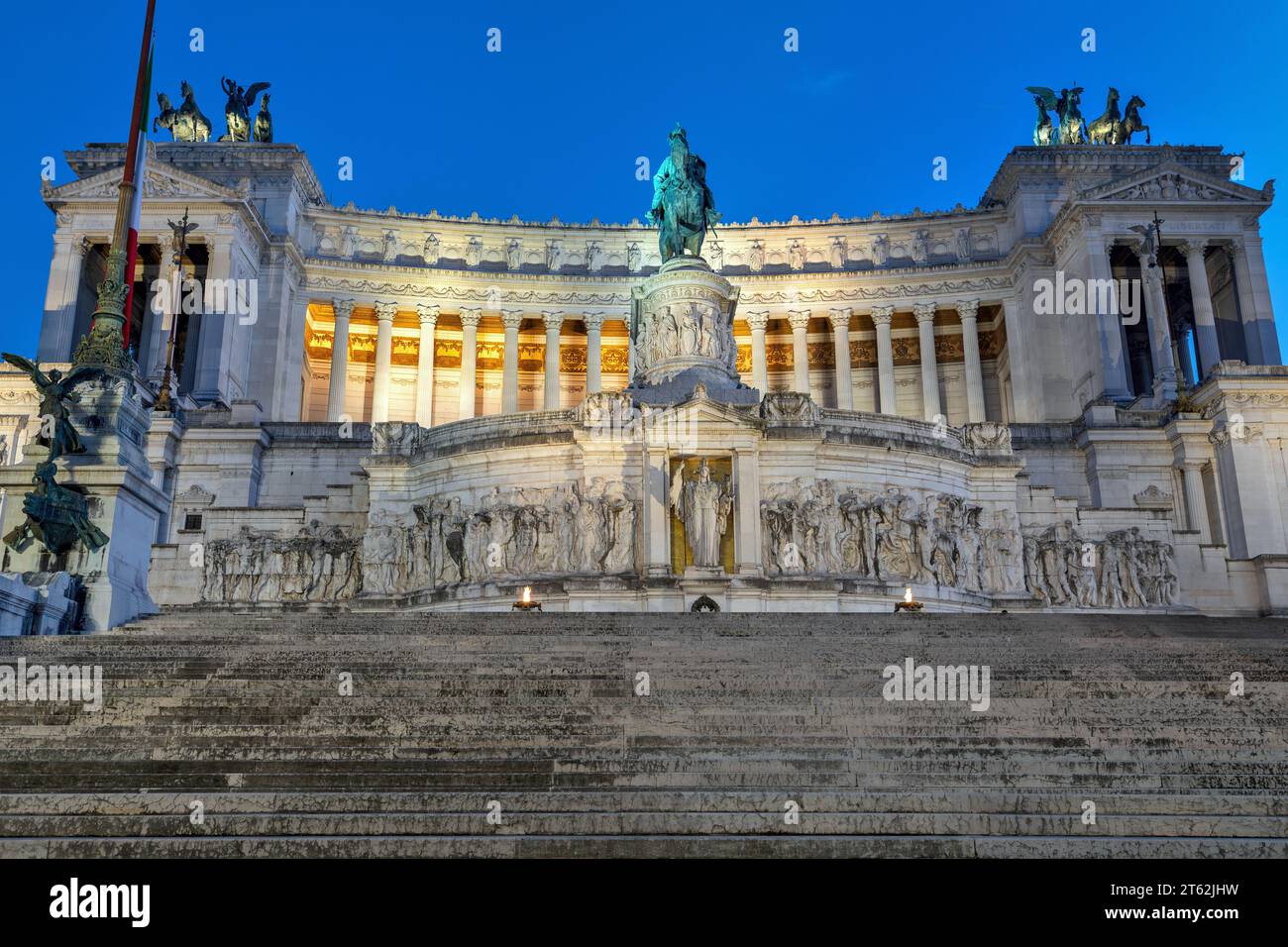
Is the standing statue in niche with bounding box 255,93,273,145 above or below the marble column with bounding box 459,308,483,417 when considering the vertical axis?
above

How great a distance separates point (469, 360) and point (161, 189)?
17.4m

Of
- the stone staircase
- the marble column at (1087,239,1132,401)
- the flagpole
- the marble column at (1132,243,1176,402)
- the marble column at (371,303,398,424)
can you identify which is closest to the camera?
the stone staircase

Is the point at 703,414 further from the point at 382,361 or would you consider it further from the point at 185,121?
the point at 185,121

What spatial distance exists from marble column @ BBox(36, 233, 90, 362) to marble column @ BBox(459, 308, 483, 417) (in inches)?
753

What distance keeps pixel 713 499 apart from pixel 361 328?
149 feet

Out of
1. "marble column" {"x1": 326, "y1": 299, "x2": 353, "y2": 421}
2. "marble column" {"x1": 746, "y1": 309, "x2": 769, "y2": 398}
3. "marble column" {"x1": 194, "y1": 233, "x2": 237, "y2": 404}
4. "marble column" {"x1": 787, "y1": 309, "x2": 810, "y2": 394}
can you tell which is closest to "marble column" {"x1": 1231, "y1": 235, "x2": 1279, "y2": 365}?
"marble column" {"x1": 787, "y1": 309, "x2": 810, "y2": 394}

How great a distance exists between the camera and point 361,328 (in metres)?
66.0

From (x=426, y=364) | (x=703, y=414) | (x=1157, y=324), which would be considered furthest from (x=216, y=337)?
(x=1157, y=324)

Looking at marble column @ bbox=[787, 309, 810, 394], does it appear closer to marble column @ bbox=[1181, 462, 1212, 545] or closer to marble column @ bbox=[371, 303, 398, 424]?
marble column @ bbox=[371, 303, 398, 424]

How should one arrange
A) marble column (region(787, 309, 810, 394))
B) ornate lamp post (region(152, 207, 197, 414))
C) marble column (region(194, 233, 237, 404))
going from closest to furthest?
ornate lamp post (region(152, 207, 197, 414)) < marble column (region(194, 233, 237, 404)) < marble column (region(787, 309, 810, 394))

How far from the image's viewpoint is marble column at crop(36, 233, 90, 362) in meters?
51.2

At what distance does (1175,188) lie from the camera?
53.3 metres
